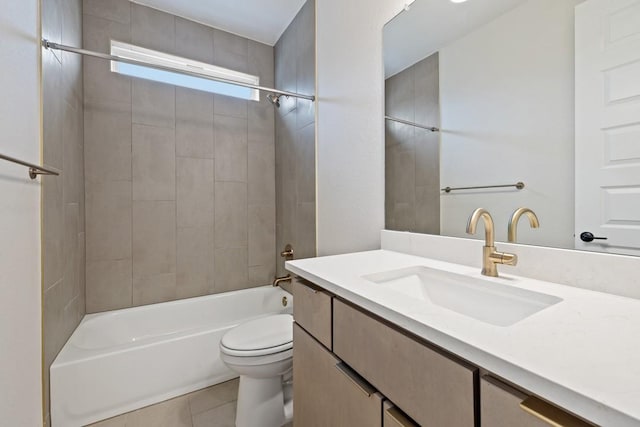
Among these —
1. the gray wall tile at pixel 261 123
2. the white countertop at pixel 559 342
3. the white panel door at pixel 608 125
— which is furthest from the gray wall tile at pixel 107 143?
the white panel door at pixel 608 125

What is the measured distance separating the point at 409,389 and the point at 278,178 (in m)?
2.23

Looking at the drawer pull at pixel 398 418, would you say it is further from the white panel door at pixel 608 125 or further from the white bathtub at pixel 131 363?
the white bathtub at pixel 131 363

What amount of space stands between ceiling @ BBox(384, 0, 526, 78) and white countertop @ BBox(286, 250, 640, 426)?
0.94 m

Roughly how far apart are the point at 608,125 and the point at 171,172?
2488 millimetres

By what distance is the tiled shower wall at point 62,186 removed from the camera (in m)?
1.34

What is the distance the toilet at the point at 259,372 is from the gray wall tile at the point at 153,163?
1.36m

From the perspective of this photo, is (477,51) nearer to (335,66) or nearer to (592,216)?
(592,216)

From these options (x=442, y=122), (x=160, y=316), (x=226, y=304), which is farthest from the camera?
(x=226, y=304)

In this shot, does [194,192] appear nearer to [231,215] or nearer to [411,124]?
[231,215]

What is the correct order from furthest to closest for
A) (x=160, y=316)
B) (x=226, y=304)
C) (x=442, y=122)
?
1. (x=226, y=304)
2. (x=160, y=316)
3. (x=442, y=122)

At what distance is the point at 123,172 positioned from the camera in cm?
207

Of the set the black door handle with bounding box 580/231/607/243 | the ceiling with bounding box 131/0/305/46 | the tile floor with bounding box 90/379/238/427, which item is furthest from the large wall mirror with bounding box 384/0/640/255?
the tile floor with bounding box 90/379/238/427

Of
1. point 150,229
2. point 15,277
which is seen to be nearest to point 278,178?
point 150,229

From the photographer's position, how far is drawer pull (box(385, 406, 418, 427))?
0.57 meters
